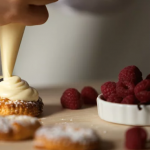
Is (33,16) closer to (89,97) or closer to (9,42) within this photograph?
(9,42)

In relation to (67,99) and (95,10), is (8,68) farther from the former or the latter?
(95,10)

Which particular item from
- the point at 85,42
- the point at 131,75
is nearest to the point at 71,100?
the point at 131,75

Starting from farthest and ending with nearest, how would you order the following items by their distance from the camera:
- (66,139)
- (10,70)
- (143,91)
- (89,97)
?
(89,97) → (10,70) → (143,91) → (66,139)

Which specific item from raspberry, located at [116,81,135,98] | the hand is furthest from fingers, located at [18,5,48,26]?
raspberry, located at [116,81,135,98]

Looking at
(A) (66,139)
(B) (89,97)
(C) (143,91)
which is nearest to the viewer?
(A) (66,139)

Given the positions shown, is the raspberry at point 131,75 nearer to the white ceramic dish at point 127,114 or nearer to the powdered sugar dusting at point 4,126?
the white ceramic dish at point 127,114

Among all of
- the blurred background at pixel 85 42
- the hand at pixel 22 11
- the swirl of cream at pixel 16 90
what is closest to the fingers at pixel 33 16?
the hand at pixel 22 11

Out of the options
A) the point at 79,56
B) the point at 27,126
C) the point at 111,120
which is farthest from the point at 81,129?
the point at 79,56
